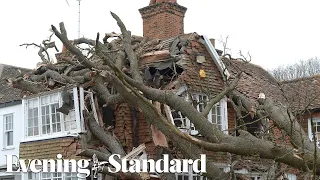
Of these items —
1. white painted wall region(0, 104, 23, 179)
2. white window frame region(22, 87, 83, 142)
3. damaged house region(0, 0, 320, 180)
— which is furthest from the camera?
white painted wall region(0, 104, 23, 179)

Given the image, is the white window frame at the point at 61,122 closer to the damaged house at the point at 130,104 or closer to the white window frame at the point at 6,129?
the damaged house at the point at 130,104

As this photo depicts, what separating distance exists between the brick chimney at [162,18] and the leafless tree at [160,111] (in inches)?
34.3

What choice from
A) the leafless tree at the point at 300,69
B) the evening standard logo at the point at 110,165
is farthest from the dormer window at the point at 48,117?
the leafless tree at the point at 300,69

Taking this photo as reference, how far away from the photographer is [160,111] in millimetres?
13711

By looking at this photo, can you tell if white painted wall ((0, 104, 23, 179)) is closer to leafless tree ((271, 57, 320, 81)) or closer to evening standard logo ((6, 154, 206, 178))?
evening standard logo ((6, 154, 206, 178))

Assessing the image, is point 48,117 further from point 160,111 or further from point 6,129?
point 160,111

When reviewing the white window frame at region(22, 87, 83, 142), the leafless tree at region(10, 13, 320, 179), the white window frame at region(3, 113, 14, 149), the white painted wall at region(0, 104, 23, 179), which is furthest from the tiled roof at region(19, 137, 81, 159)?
the white window frame at region(3, 113, 14, 149)

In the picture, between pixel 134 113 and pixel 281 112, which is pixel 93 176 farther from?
pixel 281 112

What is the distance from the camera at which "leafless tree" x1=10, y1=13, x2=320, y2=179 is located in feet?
34.5

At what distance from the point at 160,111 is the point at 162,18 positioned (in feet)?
18.2

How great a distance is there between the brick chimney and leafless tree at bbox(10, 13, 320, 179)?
34.3 inches

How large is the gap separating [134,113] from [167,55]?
2.03m

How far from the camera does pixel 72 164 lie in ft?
51.4

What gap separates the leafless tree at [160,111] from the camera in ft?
34.5
